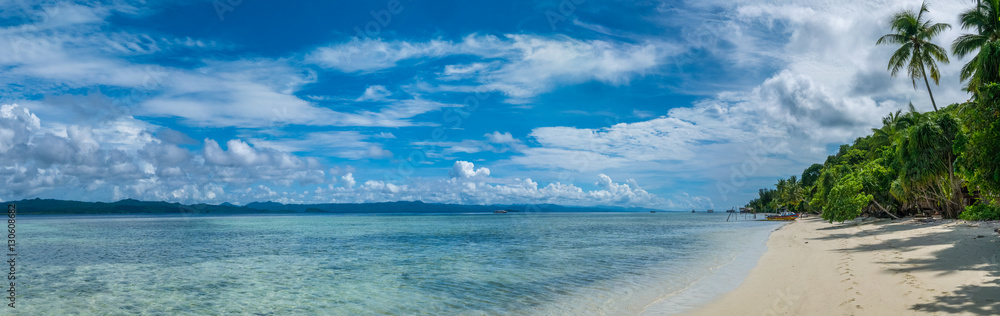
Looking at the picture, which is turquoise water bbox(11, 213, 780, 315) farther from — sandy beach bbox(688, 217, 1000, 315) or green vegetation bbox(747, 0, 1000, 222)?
green vegetation bbox(747, 0, 1000, 222)

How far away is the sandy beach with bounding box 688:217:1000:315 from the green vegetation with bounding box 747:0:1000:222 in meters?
2.73

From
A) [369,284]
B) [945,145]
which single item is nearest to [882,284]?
[369,284]

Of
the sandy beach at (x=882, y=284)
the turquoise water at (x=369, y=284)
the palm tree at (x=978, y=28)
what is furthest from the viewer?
the palm tree at (x=978, y=28)

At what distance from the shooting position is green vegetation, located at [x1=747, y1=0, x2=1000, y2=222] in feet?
47.7

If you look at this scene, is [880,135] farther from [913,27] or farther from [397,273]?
[397,273]

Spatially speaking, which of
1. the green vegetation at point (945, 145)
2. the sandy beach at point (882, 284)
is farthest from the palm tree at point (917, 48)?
the sandy beach at point (882, 284)

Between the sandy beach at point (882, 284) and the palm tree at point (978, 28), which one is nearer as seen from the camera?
the sandy beach at point (882, 284)

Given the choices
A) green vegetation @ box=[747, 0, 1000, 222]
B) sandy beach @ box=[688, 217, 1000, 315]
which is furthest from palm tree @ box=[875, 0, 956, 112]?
sandy beach @ box=[688, 217, 1000, 315]

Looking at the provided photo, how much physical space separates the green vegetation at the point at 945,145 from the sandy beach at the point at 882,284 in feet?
8.96

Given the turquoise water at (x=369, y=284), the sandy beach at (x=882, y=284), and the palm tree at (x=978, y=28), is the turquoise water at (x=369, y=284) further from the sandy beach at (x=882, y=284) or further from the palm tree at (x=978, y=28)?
the palm tree at (x=978, y=28)

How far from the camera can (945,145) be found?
1193 inches

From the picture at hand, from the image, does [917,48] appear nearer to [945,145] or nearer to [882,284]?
[945,145]

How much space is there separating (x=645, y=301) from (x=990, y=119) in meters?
11.4

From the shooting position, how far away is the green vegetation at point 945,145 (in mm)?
14539
